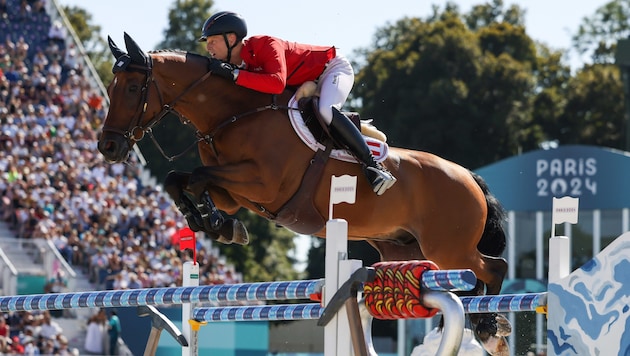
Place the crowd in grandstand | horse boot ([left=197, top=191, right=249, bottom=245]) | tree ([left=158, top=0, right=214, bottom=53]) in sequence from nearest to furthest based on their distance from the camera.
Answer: horse boot ([left=197, top=191, right=249, bottom=245]) → the crowd in grandstand → tree ([left=158, top=0, right=214, bottom=53])

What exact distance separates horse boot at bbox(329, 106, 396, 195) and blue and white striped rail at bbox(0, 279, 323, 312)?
184 cm

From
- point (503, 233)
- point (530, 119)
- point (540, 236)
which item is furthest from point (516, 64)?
point (503, 233)

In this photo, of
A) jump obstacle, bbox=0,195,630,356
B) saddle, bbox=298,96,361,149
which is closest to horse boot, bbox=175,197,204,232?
saddle, bbox=298,96,361,149

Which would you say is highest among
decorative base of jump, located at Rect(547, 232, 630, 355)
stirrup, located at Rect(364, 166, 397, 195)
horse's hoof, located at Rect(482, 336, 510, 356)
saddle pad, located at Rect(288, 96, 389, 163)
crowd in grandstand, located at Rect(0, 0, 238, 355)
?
crowd in grandstand, located at Rect(0, 0, 238, 355)

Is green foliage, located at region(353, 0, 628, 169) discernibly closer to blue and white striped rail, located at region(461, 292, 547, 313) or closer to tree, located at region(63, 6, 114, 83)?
tree, located at region(63, 6, 114, 83)

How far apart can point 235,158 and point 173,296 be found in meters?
1.63

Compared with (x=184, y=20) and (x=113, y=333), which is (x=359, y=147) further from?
(x=184, y=20)

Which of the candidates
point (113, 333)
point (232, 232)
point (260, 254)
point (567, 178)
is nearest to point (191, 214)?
point (232, 232)

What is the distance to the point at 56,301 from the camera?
221 inches

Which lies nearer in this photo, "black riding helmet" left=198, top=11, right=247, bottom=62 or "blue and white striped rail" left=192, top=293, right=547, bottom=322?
"blue and white striped rail" left=192, top=293, right=547, bottom=322

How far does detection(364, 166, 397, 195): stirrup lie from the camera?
21.7 ft

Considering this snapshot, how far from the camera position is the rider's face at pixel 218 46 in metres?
6.63

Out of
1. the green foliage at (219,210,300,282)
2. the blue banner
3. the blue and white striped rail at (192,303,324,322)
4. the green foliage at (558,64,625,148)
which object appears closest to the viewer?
the blue and white striped rail at (192,303,324,322)

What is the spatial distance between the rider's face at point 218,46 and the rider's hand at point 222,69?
12 cm
